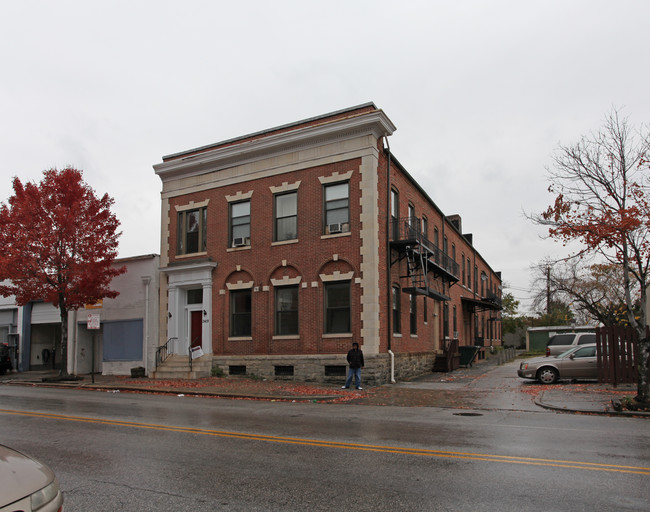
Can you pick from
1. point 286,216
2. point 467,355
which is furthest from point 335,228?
point 467,355

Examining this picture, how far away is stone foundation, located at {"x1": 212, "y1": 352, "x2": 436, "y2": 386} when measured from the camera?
19.6 metres

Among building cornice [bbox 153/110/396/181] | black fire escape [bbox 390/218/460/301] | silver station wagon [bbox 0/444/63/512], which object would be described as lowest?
silver station wagon [bbox 0/444/63/512]

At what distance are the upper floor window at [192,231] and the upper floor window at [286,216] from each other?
148 inches

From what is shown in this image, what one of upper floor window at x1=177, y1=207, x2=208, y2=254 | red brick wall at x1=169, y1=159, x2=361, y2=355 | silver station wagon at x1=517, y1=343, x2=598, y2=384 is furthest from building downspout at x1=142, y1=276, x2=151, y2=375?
silver station wagon at x1=517, y1=343, x2=598, y2=384

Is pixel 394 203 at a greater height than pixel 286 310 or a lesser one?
greater

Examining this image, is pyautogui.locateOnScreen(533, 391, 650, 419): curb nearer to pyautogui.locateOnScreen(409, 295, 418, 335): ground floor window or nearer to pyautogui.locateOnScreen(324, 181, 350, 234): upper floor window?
pyautogui.locateOnScreen(324, 181, 350, 234): upper floor window

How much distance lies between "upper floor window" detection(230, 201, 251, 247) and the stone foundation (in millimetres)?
4766

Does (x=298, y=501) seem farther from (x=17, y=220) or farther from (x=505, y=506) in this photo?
(x=17, y=220)

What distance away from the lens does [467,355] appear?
29828 millimetres

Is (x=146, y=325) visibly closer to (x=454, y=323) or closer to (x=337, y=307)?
(x=337, y=307)

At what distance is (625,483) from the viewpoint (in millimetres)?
6117

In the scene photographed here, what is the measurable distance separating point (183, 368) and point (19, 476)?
63.3 feet

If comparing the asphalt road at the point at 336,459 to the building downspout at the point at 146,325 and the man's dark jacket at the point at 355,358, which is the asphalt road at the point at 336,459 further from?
the building downspout at the point at 146,325

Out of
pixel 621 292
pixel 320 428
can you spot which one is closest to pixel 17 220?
pixel 320 428
